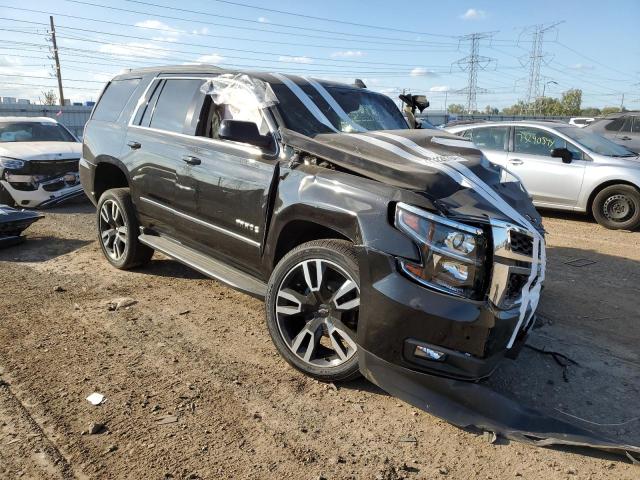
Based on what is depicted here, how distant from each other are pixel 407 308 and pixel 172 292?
2.81m

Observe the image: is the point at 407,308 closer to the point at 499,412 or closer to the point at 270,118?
the point at 499,412

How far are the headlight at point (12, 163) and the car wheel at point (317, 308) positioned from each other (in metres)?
7.11

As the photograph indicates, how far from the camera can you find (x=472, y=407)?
2.69 meters

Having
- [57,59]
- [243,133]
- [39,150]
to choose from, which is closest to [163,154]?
[243,133]

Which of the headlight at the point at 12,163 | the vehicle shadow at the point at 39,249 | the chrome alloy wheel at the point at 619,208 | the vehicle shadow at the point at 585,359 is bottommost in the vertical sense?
the vehicle shadow at the point at 585,359

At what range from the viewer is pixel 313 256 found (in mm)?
3047

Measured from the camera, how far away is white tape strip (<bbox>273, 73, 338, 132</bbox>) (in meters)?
3.83

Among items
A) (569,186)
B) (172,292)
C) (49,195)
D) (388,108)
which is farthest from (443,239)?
(49,195)

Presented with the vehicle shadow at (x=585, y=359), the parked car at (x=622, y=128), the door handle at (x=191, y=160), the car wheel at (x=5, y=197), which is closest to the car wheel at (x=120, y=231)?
the door handle at (x=191, y=160)

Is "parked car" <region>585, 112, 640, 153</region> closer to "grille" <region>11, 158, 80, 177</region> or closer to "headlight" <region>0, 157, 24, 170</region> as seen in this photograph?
"grille" <region>11, 158, 80, 177</region>

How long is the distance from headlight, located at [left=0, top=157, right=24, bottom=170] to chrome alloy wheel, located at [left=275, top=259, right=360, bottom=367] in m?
7.20

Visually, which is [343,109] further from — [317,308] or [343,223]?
[317,308]

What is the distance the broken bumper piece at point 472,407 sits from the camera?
2609 millimetres

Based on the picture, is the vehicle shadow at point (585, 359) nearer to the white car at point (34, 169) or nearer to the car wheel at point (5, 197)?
the white car at point (34, 169)
